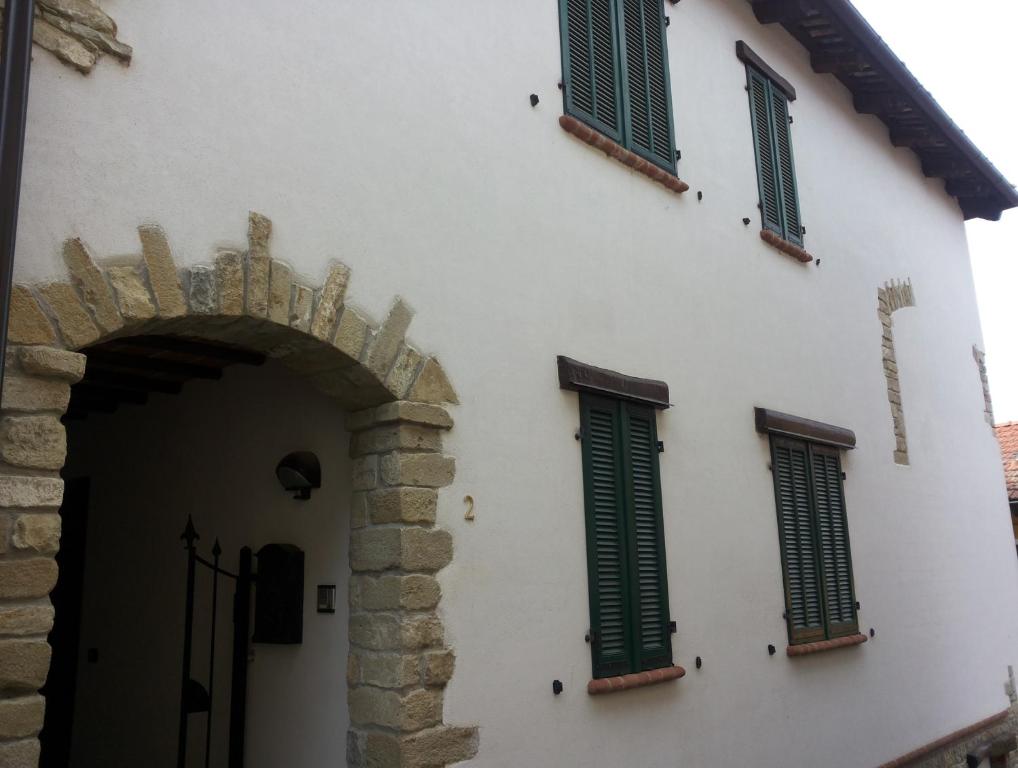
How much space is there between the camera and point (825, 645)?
22.9 feet

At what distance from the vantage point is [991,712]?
32.0 ft

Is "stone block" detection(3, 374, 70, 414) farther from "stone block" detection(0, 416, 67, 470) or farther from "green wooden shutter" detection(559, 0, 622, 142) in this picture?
"green wooden shutter" detection(559, 0, 622, 142)

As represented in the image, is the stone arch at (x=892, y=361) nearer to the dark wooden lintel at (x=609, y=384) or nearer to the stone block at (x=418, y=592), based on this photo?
the dark wooden lintel at (x=609, y=384)

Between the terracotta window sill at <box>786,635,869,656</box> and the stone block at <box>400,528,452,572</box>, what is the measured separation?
339cm

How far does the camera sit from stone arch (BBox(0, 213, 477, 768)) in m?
2.95

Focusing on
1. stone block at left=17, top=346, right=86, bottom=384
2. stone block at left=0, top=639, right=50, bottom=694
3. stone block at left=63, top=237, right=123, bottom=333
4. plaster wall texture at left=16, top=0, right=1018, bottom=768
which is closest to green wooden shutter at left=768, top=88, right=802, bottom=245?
plaster wall texture at left=16, top=0, right=1018, bottom=768

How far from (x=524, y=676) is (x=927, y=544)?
5.95 metres

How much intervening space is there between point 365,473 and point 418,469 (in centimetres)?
26

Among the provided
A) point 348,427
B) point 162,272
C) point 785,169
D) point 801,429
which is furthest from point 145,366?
point 785,169

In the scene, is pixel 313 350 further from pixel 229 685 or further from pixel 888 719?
pixel 888 719

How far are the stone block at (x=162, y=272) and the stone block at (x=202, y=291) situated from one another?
38 mm

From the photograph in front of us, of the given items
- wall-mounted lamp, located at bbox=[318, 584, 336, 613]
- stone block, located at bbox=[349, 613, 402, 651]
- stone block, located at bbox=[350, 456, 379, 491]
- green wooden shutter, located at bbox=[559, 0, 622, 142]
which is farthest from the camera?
green wooden shutter, located at bbox=[559, 0, 622, 142]

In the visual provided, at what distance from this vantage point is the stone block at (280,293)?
3.77 metres

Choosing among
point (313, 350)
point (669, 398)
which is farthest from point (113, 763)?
point (669, 398)
